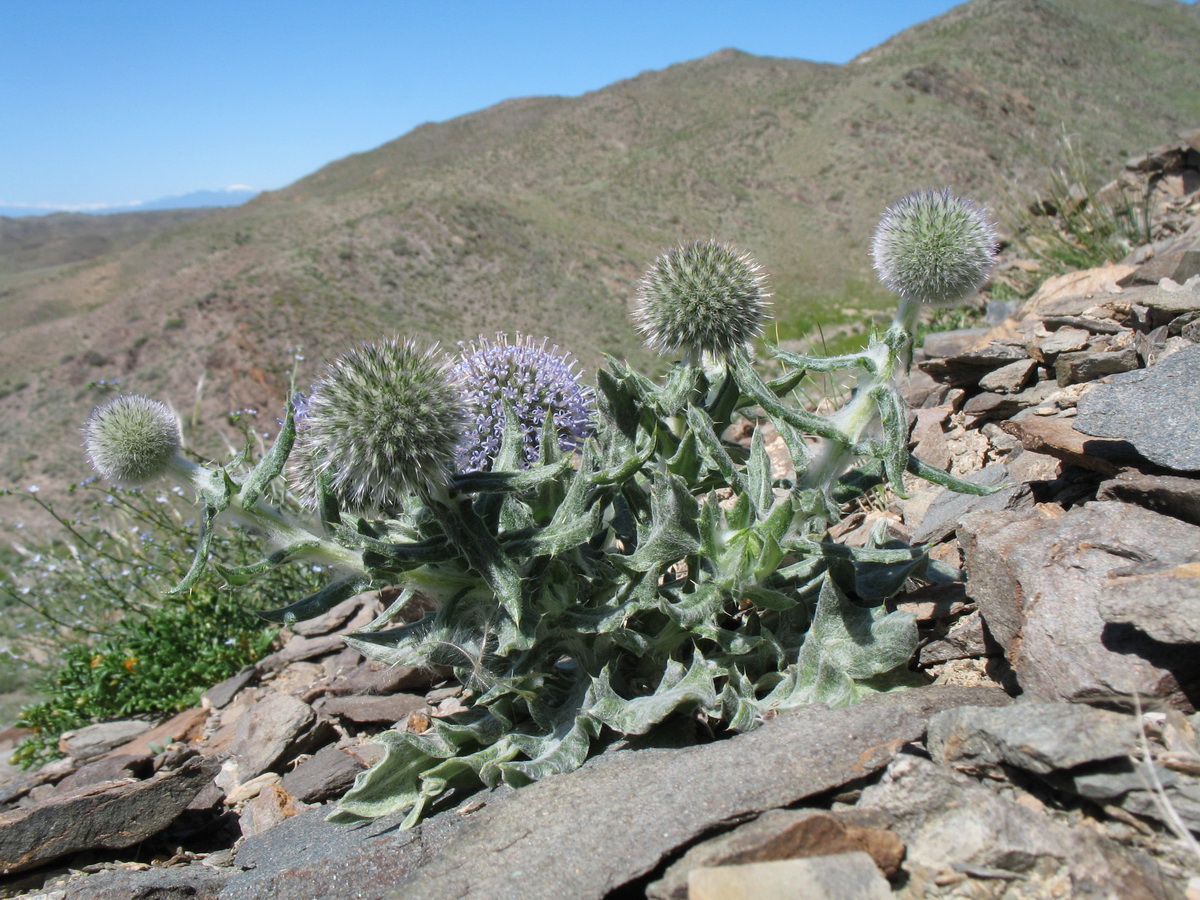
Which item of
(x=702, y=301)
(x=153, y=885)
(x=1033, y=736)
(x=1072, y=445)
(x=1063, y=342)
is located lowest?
(x=153, y=885)

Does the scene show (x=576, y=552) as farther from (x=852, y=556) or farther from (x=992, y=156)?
(x=992, y=156)

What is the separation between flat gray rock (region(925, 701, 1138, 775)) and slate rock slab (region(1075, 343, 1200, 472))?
1.25 m

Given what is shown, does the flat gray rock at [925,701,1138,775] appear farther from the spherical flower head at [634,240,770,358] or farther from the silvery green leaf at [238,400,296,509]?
the silvery green leaf at [238,400,296,509]

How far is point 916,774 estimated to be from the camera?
95.7 inches

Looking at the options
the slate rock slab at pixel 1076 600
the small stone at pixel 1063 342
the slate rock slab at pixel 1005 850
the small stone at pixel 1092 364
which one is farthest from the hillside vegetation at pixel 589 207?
the slate rock slab at pixel 1005 850

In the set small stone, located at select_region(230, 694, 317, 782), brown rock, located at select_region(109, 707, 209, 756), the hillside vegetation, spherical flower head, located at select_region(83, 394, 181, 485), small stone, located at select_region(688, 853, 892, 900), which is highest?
the hillside vegetation

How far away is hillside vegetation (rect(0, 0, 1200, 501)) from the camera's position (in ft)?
85.1

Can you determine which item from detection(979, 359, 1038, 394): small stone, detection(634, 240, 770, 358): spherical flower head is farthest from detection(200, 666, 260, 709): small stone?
detection(979, 359, 1038, 394): small stone

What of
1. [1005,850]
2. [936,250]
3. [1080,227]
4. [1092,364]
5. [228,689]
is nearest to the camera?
[1005,850]

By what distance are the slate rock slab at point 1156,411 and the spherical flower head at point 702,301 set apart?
1559 mm

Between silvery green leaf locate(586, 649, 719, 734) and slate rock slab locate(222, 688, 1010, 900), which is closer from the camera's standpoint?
slate rock slab locate(222, 688, 1010, 900)

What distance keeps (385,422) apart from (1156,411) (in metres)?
3.14

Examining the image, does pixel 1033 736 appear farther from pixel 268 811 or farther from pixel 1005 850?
pixel 268 811

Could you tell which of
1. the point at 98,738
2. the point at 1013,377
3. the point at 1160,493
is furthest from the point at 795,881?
the point at 98,738
